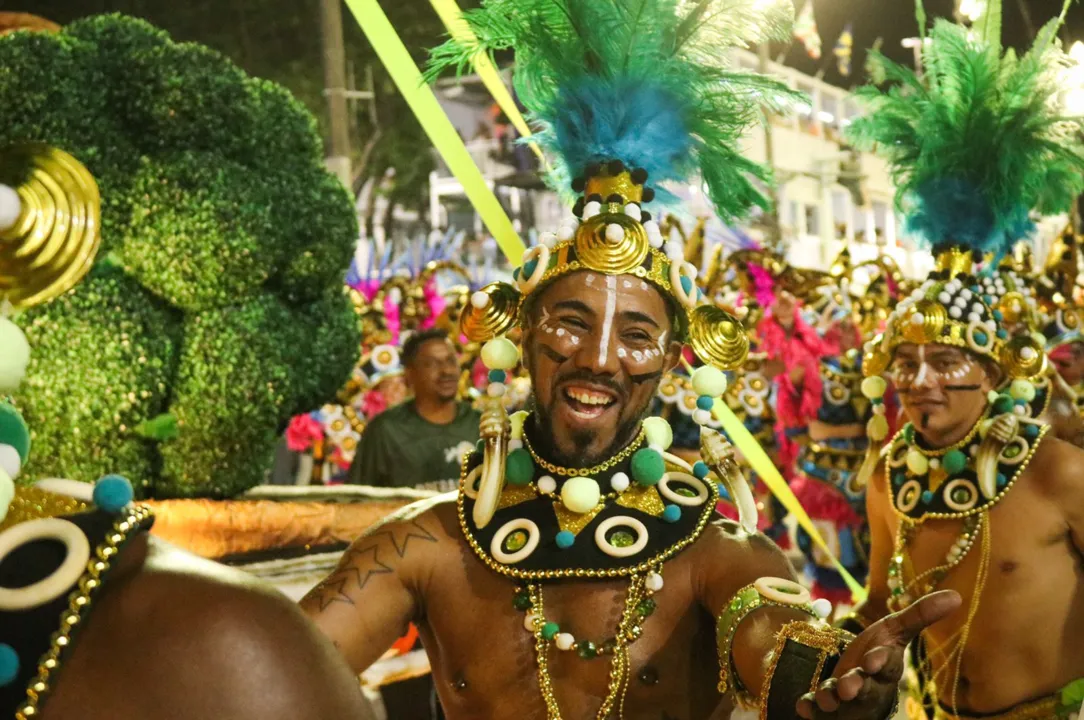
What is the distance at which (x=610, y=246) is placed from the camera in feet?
7.18

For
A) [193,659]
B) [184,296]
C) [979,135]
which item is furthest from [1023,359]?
[193,659]

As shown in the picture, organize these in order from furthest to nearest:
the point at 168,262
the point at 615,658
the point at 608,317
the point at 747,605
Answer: the point at 168,262 → the point at 608,317 → the point at 615,658 → the point at 747,605

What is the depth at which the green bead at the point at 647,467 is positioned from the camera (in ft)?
7.09

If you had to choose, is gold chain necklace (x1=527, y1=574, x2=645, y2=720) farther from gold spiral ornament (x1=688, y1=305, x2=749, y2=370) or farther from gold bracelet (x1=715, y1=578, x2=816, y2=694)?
gold spiral ornament (x1=688, y1=305, x2=749, y2=370)

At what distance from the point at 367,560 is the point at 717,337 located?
0.92 meters

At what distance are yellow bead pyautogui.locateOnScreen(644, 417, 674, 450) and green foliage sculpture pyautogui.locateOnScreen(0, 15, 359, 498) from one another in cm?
165

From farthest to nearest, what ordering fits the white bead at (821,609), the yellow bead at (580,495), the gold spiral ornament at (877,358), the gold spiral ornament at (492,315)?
the gold spiral ornament at (877,358) → the gold spiral ornament at (492,315) → the yellow bead at (580,495) → the white bead at (821,609)

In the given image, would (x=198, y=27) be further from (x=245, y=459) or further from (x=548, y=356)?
(x=548, y=356)

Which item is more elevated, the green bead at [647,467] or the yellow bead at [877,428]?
the green bead at [647,467]

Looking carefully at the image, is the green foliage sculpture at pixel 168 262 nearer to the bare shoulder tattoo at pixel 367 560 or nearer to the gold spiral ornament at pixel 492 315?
the gold spiral ornament at pixel 492 315

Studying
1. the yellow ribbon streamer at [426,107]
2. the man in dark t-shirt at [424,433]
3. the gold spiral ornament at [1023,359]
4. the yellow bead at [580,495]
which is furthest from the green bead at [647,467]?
the man in dark t-shirt at [424,433]

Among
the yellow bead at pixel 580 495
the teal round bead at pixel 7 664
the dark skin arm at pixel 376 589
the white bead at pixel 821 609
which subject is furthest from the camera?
the yellow bead at pixel 580 495

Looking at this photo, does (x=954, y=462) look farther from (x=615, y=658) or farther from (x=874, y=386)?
(x=615, y=658)

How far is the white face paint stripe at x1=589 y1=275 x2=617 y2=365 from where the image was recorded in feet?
6.91
